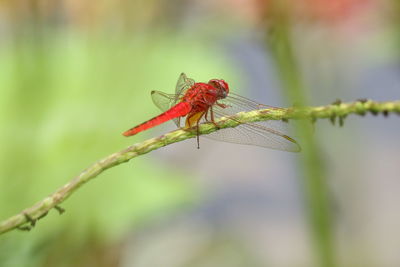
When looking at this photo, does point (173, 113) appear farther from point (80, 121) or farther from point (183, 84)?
point (80, 121)

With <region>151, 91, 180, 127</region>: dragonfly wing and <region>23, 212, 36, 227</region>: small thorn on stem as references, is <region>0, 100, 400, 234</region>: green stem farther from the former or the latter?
<region>151, 91, 180, 127</region>: dragonfly wing

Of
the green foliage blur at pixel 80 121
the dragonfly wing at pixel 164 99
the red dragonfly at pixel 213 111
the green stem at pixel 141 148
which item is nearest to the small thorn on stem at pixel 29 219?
the green stem at pixel 141 148

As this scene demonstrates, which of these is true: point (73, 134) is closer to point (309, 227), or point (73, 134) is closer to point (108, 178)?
point (108, 178)

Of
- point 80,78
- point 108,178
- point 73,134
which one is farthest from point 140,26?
point 80,78

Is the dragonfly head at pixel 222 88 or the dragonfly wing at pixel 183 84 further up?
the dragonfly wing at pixel 183 84

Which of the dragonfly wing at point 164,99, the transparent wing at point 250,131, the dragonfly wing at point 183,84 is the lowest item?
the transparent wing at point 250,131

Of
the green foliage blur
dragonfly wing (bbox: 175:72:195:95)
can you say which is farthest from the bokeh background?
dragonfly wing (bbox: 175:72:195:95)

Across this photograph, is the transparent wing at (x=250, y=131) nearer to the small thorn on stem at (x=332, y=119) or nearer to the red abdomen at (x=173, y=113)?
the red abdomen at (x=173, y=113)
